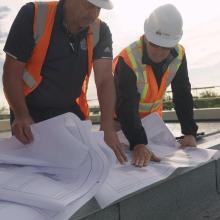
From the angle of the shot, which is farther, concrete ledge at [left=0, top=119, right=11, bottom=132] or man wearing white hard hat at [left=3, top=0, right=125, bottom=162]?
concrete ledge at [left=0, top=119, right=11, bottom=132]

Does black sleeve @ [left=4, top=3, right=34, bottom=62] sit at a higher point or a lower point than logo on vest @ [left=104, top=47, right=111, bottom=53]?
higher

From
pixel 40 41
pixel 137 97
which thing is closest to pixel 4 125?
pixel 137 97

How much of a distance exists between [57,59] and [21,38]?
0.86 ft

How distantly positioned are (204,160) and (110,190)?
90 centimetres

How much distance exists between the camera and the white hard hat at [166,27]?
10.1 ft

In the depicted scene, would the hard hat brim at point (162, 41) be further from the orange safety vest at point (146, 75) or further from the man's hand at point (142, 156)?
the man's hand at point (142, 156)

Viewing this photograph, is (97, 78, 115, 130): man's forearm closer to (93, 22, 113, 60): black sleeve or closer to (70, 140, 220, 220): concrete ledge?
(93, 22, 113, 60): black sleeve

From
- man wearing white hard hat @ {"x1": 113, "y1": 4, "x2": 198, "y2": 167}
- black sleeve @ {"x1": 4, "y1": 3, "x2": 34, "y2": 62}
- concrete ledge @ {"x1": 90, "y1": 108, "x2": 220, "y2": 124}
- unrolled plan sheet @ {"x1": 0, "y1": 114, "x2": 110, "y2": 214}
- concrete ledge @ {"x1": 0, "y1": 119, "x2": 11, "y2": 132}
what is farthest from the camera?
concrete ledge @ {"x1": 0, "y1": 119, "x2": 11, "y2": 132}

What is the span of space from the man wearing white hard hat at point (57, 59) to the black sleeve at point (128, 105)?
30 centimetres

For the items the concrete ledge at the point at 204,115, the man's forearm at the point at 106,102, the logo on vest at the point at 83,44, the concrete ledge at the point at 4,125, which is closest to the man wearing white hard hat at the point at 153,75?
the man's forearm at the point at 106,102

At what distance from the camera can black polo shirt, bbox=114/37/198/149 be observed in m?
2.79

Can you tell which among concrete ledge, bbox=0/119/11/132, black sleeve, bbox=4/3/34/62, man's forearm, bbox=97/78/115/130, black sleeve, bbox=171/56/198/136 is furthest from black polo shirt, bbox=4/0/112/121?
concrete ledge, bbox=0/119/11/132

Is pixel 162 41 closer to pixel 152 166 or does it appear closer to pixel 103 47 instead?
pixel 103 47

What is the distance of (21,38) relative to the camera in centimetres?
234
